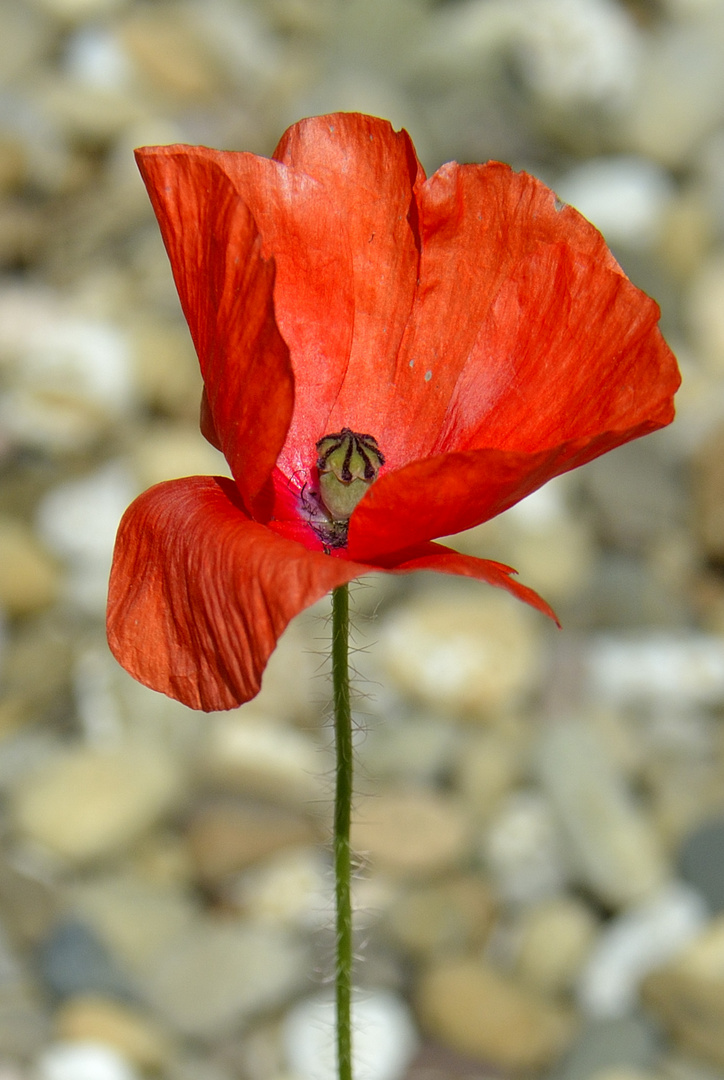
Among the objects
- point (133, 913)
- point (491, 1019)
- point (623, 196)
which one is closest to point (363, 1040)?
point (491, 1019)

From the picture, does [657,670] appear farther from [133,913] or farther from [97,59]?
[97,59]

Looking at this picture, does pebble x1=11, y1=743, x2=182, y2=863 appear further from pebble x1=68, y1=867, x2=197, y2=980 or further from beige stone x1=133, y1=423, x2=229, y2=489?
beige stone x1=133, y1=423, x2=229, y2=489

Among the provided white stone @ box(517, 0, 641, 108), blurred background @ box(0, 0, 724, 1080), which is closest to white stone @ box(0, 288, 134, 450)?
blurred background @ box(0, 0, 724, 1080)

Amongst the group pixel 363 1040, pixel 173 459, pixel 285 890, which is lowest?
pixel 363 1040

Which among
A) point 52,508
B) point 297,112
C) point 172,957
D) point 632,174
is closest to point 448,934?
point 172,957

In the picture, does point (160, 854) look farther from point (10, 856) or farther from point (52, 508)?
point (52, 508)

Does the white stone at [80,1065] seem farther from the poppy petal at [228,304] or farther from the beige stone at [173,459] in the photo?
the beige stone at [173,459]
